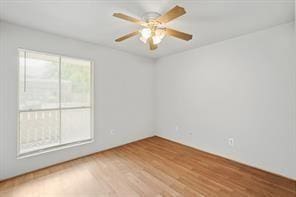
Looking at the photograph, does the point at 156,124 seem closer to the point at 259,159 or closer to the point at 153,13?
the point at 259,159

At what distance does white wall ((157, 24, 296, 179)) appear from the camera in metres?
2.25

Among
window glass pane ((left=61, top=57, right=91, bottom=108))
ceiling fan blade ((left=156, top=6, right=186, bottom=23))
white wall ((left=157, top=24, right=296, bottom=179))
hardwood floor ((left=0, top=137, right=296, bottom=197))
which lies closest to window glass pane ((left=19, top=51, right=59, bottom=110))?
window glass pane ((left=61, top=57, right=91, bottom=108))

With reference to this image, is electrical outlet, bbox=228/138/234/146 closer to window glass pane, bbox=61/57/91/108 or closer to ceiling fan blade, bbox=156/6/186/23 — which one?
ceiling fan blade, bbox=156/6/186/23

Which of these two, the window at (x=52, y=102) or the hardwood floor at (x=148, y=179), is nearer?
the hardwood floor at (x=148, y=179)

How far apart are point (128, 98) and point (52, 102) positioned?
1.69 metres

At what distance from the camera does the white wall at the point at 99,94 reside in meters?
2.21

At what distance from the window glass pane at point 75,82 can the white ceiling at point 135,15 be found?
599 mm

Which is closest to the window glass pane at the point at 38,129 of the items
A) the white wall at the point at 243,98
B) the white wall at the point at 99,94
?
the white wall at the point at 99,94

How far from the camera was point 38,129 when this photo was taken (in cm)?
271

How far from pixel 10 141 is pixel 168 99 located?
11.2ft

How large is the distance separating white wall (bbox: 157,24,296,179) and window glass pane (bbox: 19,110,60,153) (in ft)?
9.30

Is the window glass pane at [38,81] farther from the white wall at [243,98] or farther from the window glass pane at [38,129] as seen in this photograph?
the white wall at [243,98]

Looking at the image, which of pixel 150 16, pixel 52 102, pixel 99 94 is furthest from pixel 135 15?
pixel 52 102

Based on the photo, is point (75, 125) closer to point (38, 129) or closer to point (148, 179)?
Answer: point (38, 129)
